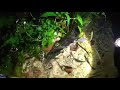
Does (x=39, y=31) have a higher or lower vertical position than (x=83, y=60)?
higher

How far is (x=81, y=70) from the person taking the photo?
2779 millimetres

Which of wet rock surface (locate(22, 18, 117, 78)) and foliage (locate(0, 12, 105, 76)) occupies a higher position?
foliage (locate(0, 12, 105, 76))

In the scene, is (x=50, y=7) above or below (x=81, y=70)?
above

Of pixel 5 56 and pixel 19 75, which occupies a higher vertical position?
pixel 5 56

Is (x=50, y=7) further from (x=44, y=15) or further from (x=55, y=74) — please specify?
(x=55, y=74)

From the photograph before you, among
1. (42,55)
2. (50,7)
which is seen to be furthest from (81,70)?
(50,7)

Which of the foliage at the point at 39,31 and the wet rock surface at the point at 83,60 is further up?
the foliage at the point at 39,31

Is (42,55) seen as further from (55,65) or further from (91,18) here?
(91,18)
